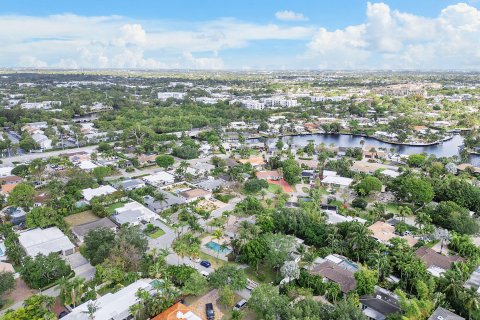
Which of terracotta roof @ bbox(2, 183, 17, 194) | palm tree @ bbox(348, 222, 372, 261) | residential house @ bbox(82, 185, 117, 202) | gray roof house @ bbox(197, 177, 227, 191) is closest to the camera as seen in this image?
palm tree @ bbox(348, 222, 372, 261)

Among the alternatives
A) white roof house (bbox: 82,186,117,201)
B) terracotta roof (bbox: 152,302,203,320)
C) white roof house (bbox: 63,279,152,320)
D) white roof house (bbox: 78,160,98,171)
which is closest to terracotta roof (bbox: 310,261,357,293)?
terracotta roof (bbox: 152,302,203,320)

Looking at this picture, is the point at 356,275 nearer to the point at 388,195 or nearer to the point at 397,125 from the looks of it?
the point at 388,195

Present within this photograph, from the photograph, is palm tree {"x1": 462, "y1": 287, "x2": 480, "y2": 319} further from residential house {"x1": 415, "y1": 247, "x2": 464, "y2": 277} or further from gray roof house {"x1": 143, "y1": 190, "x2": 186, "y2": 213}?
gray roof house {"x1": 143, "y1": 190, "x2": 186, "y2": 213}

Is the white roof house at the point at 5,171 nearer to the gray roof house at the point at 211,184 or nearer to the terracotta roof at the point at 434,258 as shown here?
the gray roof house at the point at 211,184

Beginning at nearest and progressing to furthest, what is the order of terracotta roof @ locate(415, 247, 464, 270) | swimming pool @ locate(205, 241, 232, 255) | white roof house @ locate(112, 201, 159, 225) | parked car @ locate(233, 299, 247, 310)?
parked car @ locate(233, 299, 247, 310)
terracotta roof @ locate(415, 247, 464, 270)
swimming pool @ locate(205, 241, 232, 255)
white roof house @ locate(112, 201, 159, 225)

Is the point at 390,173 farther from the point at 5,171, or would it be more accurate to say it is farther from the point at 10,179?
the point at 5,171

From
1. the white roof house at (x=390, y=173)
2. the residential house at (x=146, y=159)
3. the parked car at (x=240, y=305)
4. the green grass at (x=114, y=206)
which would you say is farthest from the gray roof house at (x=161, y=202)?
the white roof house at (x=390, y=173)
